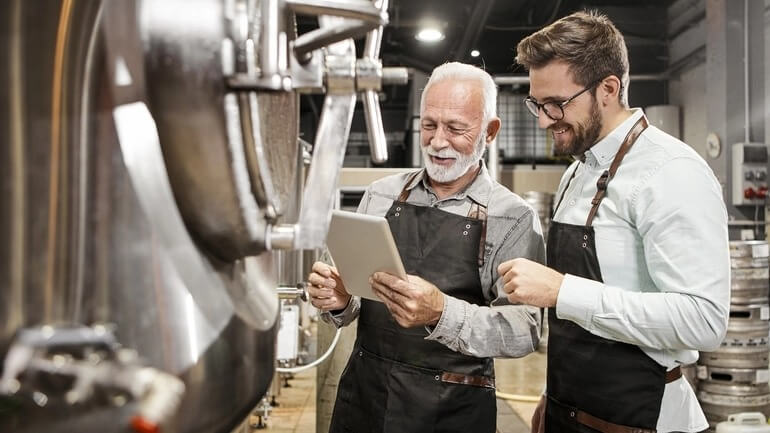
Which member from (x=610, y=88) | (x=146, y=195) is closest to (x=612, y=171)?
(x=610, y=88)

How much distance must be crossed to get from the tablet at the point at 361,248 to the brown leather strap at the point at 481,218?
0.32m

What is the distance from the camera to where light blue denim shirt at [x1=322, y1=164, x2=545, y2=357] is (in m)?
1.41

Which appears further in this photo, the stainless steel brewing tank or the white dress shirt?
the white dress shirt

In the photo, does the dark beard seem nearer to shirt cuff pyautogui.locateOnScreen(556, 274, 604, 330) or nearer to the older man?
the older man

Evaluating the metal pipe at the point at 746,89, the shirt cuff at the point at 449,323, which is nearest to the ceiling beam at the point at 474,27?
the metal pipe at the point at 746,89

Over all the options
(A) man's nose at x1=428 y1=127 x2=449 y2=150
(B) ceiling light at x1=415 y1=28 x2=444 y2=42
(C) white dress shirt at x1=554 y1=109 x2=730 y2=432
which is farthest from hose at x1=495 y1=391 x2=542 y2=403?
(B) ceiling light at x1=415 y1=28 x2=444 y2=42

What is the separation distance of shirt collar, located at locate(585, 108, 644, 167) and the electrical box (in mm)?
4441

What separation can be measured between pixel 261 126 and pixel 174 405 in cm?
28

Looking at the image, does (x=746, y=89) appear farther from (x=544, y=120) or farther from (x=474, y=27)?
(x=544, y=120)

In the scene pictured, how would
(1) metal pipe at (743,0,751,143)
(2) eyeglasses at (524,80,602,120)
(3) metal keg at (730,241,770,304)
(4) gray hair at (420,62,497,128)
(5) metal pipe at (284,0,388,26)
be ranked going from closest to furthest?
(5) metal pipe at (284,0,388,26), (2) eyeglasses at (524,80,602,120), (4) gray hair at (420,62,497,128), (3) metal keg at (730,241,770,304), (1) metal pipe at (743,0,751,143)

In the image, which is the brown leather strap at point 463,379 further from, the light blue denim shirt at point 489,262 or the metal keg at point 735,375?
the metal keg at point 735,375

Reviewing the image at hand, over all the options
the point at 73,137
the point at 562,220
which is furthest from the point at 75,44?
the point at 562,220

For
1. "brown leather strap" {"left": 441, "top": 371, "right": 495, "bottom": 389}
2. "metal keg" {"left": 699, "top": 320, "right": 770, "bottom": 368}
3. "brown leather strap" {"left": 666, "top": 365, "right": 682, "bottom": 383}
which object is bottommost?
"metal keg" {"left": 699, "top": 320, "right": 770, "bottom": 368}

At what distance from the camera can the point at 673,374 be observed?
1.37 metres
